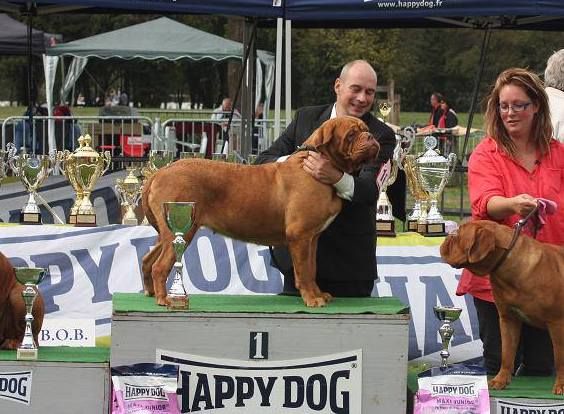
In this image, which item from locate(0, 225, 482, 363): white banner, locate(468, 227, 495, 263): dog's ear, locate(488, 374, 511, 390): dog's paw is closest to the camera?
locate(468, 227, 495, 263): dog's ear

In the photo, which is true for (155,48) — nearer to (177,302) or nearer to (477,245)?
(177,302)

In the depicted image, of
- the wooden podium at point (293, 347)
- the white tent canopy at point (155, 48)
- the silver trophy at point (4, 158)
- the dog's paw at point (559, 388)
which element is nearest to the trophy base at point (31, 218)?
the silver trophy at point (4, 158)

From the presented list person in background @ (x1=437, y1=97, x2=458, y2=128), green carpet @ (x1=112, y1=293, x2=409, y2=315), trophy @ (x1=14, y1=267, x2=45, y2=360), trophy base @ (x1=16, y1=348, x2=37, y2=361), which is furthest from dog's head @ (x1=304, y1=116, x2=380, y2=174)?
person in background @ (x1=437, y1=97, x2=458, y2=128)

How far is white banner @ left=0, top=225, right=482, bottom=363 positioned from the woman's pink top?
168 centimetres

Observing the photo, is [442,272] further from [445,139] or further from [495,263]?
[445,139]

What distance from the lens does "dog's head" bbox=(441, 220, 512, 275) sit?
3428 millimetres

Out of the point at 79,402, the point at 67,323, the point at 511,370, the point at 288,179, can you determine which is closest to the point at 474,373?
the point at 511,370

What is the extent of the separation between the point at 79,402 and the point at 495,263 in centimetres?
152

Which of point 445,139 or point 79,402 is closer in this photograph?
point 79,402

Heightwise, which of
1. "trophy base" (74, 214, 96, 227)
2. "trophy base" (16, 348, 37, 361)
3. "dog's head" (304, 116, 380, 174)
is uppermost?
"dog's head" (304, 116, 380, 174)

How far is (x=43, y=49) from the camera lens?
17547 millimetres

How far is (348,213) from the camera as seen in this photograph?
13.3ft

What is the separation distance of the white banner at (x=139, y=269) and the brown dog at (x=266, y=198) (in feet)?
5.72

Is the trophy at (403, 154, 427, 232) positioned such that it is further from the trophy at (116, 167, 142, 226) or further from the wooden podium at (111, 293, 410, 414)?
the wooden podium at (111, 293, 410, 414)
